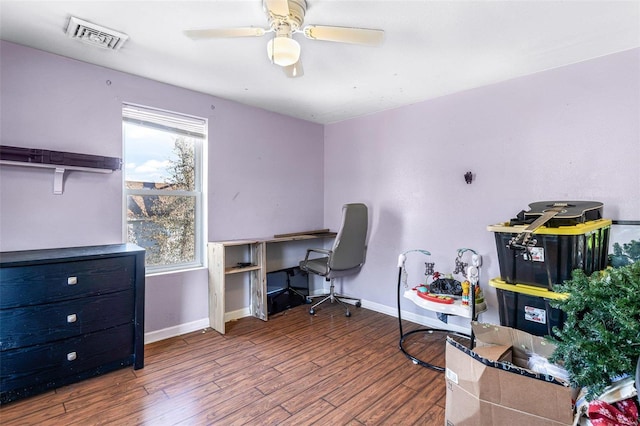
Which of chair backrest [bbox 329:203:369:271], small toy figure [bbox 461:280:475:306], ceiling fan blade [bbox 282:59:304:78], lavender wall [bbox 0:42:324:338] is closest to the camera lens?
ceiling fan blade [bbox 282:59:304:78]

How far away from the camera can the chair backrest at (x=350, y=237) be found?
10.6 feet

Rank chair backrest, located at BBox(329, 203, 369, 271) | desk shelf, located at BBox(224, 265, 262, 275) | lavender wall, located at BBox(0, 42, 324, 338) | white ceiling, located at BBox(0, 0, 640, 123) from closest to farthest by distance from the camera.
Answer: white ceiling, located at BBox(0, 0, 640, 123)
lavender wall, located at BBox(0, 42, 324, 338)
desk shelf, located at BBox(224, 265, 262, 275)
chair backrest, located at BBox(329, 203, 369, 271)

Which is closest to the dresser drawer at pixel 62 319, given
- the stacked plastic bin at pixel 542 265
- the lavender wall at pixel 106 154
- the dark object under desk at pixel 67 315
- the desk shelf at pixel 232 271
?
the dark object under desk at pixel 67 315

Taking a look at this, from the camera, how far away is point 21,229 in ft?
6.98

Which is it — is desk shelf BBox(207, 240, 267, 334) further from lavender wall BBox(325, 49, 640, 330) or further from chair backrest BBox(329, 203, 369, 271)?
lavender wall BBox(325, 49, 640, 330)

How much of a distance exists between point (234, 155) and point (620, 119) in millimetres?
3202

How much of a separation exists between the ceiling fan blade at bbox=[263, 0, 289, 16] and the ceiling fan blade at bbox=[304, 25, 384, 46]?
14 cm

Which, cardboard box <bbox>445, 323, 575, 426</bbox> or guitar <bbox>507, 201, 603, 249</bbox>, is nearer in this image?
cardboard box <bbox>445, 323, 575, 426</bbox>

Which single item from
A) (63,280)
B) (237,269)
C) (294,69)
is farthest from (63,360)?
(294,69)

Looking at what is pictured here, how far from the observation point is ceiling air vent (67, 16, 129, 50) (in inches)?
73.5

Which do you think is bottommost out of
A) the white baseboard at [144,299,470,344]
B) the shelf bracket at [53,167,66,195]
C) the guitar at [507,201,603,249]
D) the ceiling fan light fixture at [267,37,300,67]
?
the white baseboard at [144,299,470,344]

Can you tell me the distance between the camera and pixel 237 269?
306 cm

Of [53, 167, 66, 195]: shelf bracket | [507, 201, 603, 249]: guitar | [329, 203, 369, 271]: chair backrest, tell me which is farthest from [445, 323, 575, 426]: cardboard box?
[53, 167, 66, 195]: shelf bracket

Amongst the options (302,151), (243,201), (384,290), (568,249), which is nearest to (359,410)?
(568,249)
